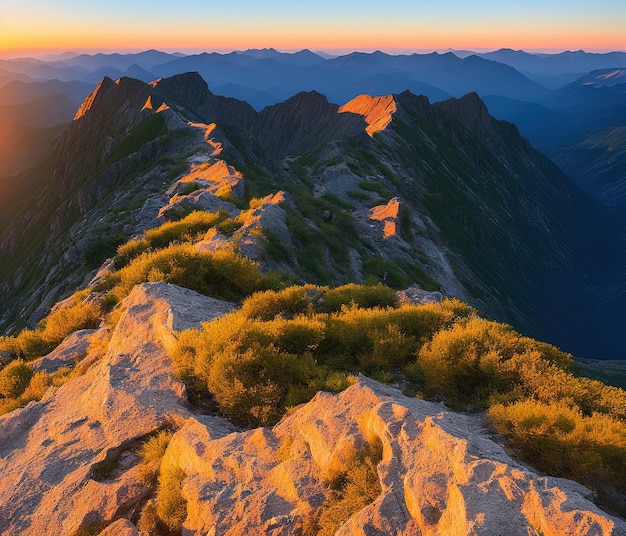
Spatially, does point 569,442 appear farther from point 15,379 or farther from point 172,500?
point 15,379

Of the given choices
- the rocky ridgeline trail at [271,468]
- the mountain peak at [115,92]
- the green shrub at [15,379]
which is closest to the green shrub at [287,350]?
the rocky ridgeline trail at [271,468]

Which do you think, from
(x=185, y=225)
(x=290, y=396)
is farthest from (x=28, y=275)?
(x=290, y=396)

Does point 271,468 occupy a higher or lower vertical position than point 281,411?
higher

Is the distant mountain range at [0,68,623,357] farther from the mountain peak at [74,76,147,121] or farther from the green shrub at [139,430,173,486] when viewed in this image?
the green shrub at [139,430,173,486]

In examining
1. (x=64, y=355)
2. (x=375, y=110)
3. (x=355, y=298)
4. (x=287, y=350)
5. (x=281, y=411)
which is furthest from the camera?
(x=375, y=110)

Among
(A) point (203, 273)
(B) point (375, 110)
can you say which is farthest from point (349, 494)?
(B) point (375, 110)

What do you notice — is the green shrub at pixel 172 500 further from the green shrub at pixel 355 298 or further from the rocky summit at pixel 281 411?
the green shrub at pixel 355 298
